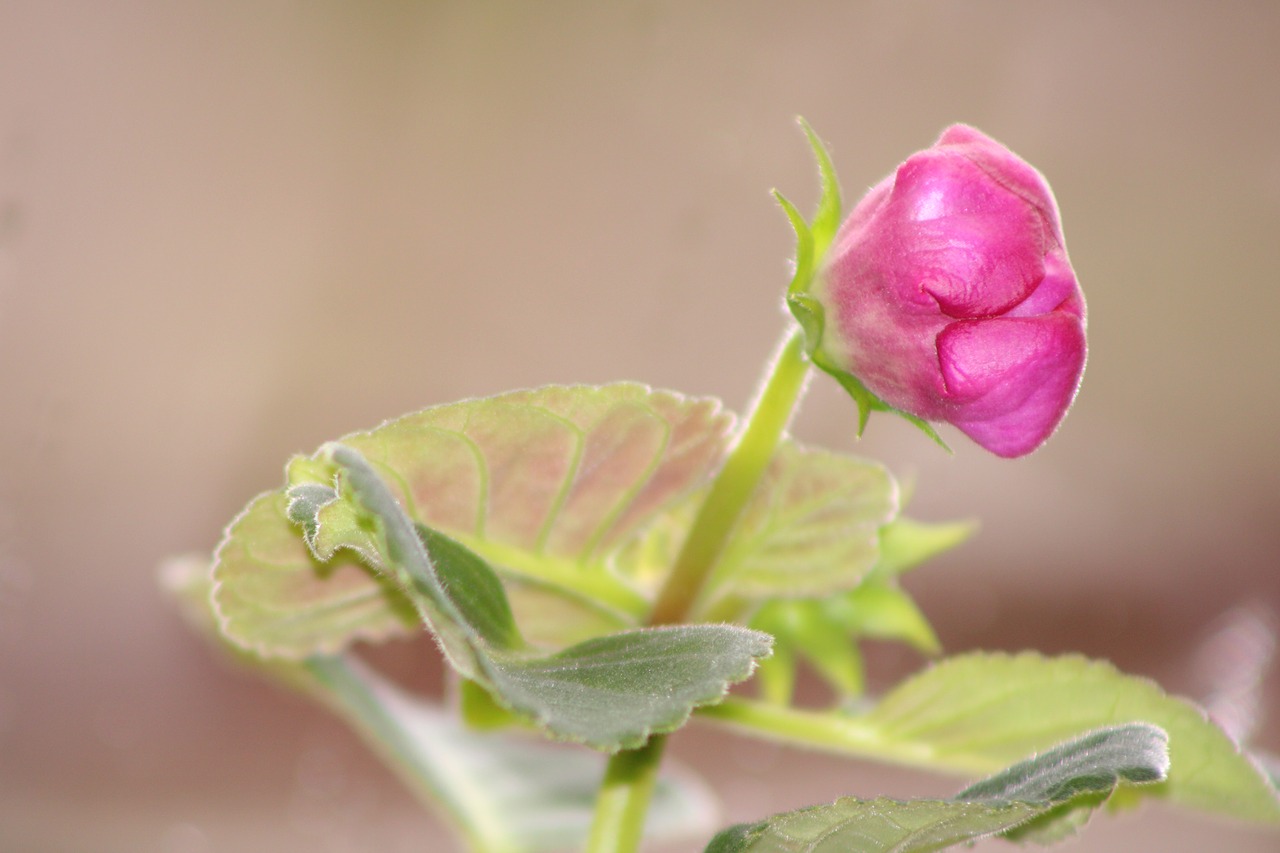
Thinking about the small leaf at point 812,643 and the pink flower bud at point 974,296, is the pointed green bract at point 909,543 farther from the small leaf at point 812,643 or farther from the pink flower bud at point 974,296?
the pink flower bud at point 974,296

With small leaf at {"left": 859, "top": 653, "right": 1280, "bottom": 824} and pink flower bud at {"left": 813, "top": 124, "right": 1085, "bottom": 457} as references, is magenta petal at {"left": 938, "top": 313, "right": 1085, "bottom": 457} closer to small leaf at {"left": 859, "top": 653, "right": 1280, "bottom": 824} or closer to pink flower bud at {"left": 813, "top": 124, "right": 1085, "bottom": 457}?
pink flower bud at {"left": 813, "top": 124, "right": 1085, "bottom": 457}

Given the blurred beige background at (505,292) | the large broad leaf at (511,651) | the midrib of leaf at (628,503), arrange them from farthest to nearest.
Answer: the blurred beige background at (505,292)
the midrib of leaf at (628,503)
the large broad leaf at (511,651)

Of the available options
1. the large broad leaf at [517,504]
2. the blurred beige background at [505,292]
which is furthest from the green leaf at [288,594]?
the blurred beige background at [505,292]

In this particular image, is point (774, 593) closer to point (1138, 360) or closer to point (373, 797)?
point (373, 797)

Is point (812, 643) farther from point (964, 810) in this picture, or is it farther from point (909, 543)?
point (964, 810)

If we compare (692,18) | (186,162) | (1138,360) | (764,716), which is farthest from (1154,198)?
(764,716)

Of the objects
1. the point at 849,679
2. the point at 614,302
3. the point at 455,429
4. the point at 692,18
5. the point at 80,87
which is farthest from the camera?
the point at 614,302

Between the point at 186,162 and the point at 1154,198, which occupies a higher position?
the point at 186,162
